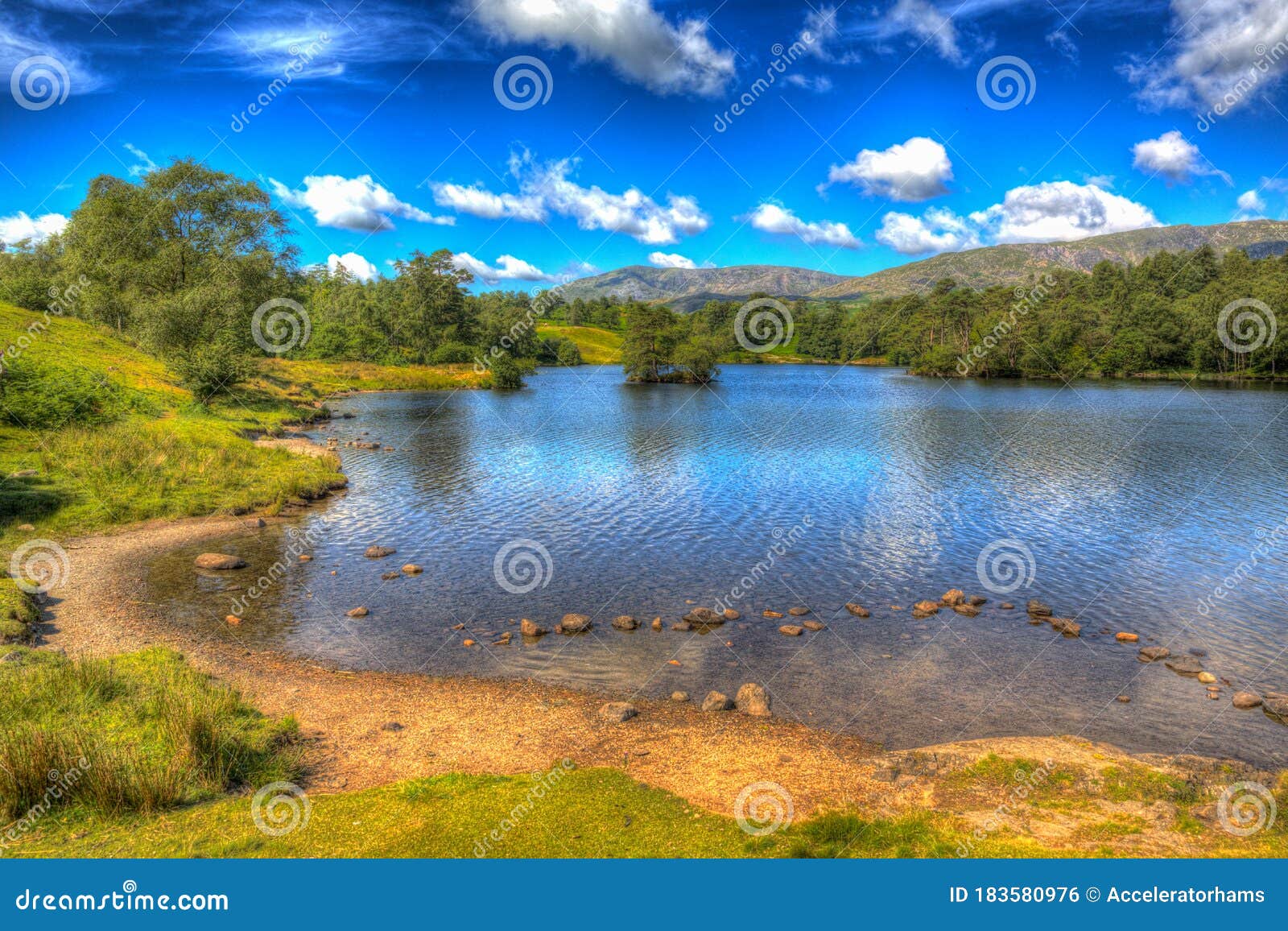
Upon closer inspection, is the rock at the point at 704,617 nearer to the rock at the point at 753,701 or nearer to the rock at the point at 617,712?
the rock at the point at 753,701

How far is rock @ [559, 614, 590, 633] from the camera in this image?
21.9 m

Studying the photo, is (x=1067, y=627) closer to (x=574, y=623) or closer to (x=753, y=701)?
(x=753, y=701)

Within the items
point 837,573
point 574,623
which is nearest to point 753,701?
point 574,623

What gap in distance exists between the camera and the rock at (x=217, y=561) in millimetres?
26969

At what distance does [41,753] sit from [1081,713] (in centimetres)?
2135

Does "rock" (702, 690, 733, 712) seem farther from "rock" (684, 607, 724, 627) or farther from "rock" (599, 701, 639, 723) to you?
"rock" (684, 607, 724, 627)

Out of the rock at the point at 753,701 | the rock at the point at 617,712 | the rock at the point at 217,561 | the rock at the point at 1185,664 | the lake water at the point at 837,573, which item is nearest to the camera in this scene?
the rock at the point at 617,712

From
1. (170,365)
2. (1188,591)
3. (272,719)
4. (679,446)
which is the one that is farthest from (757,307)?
(272,719)

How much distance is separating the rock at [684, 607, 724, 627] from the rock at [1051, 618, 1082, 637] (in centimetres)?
1099

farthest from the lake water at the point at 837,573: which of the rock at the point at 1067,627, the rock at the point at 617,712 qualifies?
the rock at the point at 617,712

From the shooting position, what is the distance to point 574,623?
866 inches

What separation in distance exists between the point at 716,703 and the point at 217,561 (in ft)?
71.7

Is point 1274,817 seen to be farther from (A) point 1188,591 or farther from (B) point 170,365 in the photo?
(B) point 170,365

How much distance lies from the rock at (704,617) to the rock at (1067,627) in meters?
11.0
